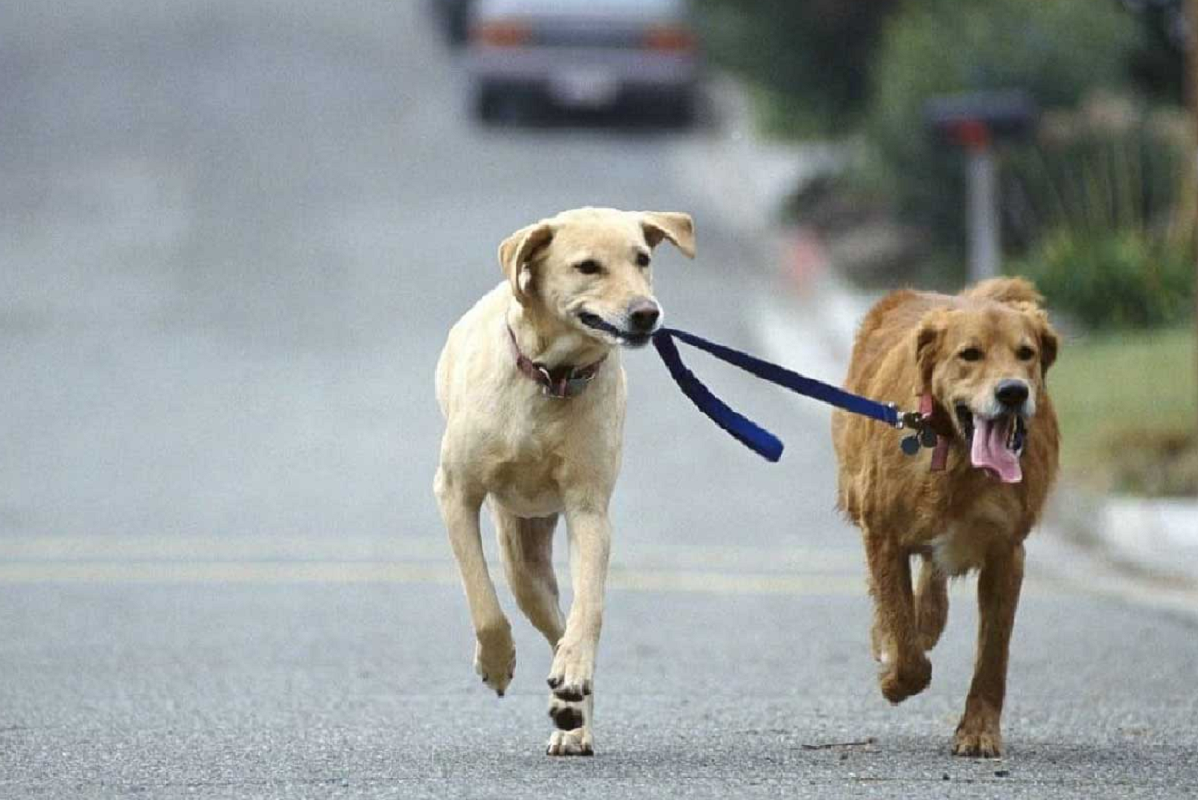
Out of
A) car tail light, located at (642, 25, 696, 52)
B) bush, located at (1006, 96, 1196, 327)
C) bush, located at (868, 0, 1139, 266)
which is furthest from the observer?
car tail light, located at (642, 25, 696, 52)

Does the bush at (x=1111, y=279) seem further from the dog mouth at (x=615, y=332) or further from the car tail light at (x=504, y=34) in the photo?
the dog mouth at (x=615, y=332)

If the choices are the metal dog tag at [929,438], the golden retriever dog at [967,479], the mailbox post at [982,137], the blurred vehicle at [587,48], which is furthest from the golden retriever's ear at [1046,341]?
the blurred vehicle at [587,48]

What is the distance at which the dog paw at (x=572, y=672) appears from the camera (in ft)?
25.5

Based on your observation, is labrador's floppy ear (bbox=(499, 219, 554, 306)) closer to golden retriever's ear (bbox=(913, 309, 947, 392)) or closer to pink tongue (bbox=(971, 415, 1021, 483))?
golden retriever's ear (bbox=(913, 309, 947, 392))

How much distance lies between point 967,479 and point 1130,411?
32.2ft

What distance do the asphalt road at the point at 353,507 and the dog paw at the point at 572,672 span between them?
255 mm

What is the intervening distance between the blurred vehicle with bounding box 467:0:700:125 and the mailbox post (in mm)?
7232

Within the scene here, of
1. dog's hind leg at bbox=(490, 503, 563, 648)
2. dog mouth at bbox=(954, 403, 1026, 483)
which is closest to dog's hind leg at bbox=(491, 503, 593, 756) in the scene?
dog's hind leg at bbox=(490, 503, 563, 648)

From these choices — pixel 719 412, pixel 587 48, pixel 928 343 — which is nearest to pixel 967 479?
pixel 928 343

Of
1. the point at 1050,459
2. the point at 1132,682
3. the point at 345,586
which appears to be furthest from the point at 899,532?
the point at 345,586

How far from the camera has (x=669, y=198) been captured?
2936 centimetres

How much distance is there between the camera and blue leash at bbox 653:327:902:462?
8484 mm

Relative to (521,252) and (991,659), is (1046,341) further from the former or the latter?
(521,252)

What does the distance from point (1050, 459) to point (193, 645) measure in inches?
189
